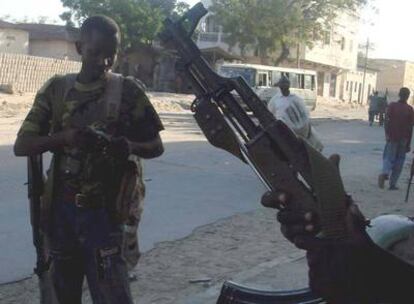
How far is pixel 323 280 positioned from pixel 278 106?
17.8ft

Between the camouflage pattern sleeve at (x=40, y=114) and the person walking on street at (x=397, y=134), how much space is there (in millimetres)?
8313

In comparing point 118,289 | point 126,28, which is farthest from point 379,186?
point 126,28

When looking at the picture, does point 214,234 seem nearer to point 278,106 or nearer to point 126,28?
point 278,106

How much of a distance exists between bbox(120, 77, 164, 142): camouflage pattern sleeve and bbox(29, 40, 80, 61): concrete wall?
42.3 metres

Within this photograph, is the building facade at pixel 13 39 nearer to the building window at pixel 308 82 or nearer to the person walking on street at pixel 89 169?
the building window at pixel 308 82

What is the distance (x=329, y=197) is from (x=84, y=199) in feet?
3.36

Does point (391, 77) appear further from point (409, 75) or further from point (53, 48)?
point (53, 48)

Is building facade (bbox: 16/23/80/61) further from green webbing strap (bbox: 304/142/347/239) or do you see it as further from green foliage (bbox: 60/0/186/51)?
green webbing strap (bbox: 304/142/347/239)

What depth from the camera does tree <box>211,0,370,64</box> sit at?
1738 inches

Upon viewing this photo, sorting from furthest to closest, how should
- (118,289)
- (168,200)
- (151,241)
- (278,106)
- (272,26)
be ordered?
(272,26), (168,200), (278,106), (151,241), (118,289)

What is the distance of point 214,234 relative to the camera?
6.45 meters

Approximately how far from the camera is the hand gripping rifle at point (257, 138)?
6.84 ft

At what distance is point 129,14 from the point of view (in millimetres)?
40000

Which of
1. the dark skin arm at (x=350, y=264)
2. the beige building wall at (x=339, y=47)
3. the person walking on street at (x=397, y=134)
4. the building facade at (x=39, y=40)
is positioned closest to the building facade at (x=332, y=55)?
the beige building wall at (x=339, y=47)
